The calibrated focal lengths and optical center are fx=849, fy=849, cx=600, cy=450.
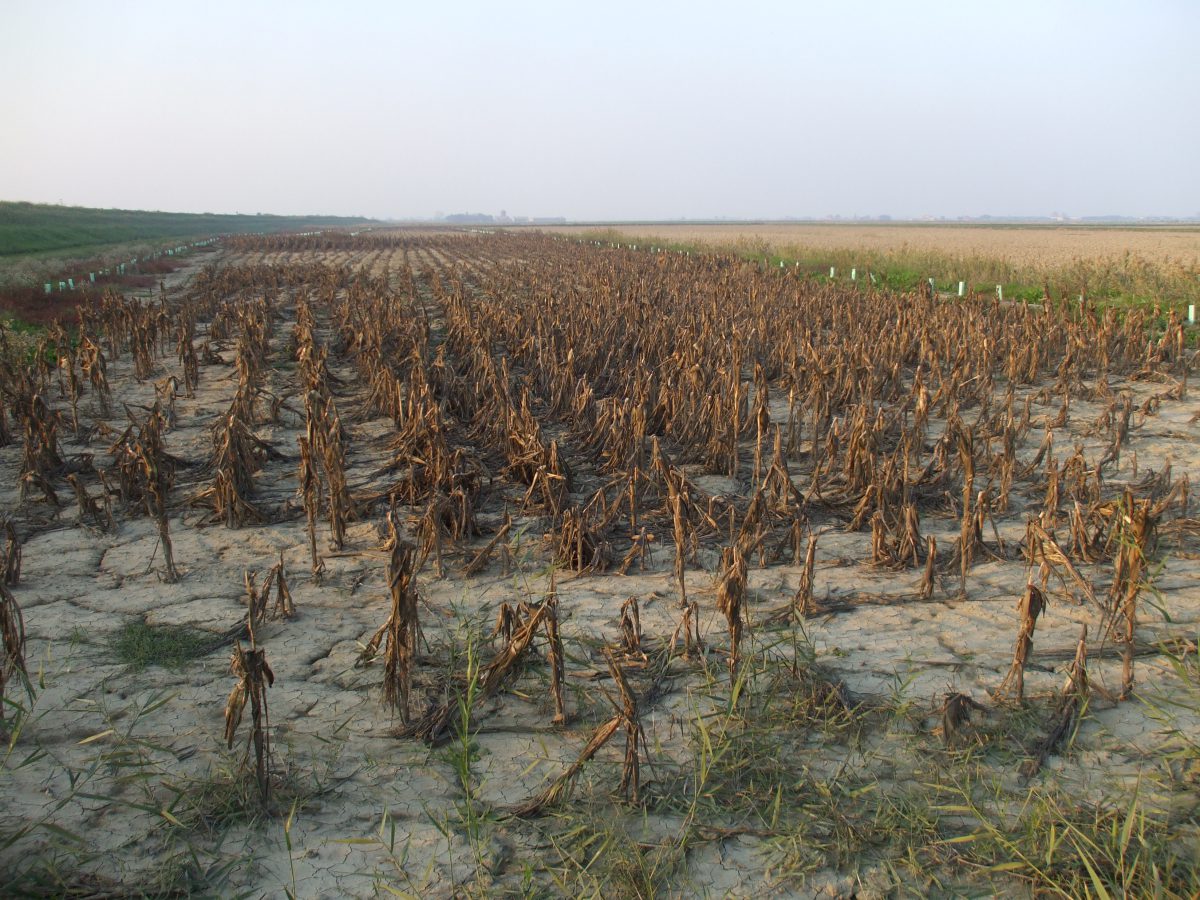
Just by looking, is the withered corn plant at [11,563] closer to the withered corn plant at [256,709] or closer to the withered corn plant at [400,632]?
the withered corn plant at [256,709]

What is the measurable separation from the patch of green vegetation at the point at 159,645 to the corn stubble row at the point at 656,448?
433 mm

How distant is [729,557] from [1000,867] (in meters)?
1.70

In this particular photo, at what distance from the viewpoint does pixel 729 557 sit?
3793 millimetres

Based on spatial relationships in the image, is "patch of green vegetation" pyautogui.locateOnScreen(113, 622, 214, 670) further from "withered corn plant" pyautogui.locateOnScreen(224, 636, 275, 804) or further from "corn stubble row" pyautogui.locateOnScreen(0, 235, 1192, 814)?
"withered corn plant" pyautogui.locateOnScreen(224, 636, 275, 804)

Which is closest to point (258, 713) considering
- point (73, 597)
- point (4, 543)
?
point (73, 597)

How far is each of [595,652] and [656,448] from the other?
5.74 ft

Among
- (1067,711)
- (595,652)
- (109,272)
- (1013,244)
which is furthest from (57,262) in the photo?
(1013,244)

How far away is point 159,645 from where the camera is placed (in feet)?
12.4

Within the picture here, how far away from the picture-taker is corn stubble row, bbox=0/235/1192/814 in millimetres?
3646

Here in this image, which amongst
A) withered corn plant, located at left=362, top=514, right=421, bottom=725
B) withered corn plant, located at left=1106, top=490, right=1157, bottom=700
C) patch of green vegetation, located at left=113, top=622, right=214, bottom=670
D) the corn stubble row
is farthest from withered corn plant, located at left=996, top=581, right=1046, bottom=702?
patch of green vegetation, located at left=113, top=622, right=214, bottom=670

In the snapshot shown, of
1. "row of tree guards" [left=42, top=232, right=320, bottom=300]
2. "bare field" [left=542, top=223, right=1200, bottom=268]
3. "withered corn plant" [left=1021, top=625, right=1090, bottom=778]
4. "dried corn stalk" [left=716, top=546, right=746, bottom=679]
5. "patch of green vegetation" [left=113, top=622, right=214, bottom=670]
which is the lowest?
"patch of green vegetation" [left=113, top=622, right=214, bottom=670]

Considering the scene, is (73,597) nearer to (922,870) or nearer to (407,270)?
(922,870)

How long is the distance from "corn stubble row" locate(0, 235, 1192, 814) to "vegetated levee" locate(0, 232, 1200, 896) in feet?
0.12

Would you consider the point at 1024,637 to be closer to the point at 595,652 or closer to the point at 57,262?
the point at 595,652
